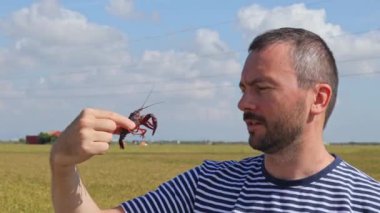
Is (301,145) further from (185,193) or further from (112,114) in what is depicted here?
(112,114)

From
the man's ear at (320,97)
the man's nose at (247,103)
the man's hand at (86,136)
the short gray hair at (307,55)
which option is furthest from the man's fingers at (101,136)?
the man's ear at (320,97)

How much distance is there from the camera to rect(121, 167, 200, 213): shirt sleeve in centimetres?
372

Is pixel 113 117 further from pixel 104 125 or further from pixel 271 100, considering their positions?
pixel 271 100

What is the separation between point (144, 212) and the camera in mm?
3738

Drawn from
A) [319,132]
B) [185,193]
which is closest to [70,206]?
Answer: [185,193]

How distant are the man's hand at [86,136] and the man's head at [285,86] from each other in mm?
626

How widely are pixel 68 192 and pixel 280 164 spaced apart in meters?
0.93

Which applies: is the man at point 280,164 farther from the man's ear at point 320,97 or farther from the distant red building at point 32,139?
the distant red building at point 32,139

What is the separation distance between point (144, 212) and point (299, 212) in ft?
2.46

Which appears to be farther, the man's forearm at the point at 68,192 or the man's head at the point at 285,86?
the man's head at the point at 285,86

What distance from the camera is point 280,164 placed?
3.54 metres

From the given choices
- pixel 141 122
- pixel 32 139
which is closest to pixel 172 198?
pixel 141 122

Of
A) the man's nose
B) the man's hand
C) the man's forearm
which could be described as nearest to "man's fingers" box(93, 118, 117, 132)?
the man's hand

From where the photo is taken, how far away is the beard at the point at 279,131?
137 inches
